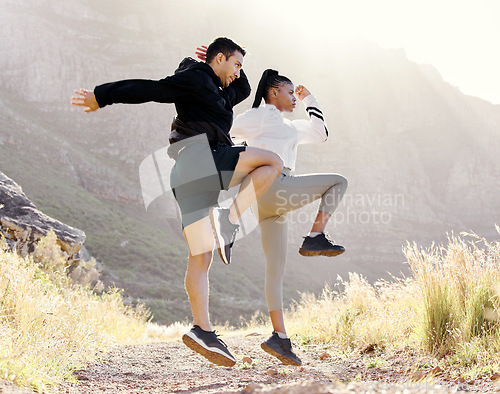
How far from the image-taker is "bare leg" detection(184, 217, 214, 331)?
3197 mm

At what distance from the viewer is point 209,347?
9.92ft

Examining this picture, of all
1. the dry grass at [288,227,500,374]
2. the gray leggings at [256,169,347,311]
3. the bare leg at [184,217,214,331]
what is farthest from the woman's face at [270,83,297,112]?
the dry grass at [288,227,500,374]

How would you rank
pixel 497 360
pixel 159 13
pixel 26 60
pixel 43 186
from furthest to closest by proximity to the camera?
pixel 159 13
pixel 26 60
pixel 43 186
pixel 497 360

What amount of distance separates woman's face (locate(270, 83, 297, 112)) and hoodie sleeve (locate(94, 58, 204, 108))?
4.30ft

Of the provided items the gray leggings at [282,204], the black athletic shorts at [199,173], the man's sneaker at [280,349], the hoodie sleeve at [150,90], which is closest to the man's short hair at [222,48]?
the hoodie sleeve at [150,90]

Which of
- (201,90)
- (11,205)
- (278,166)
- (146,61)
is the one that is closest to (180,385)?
(278,166)

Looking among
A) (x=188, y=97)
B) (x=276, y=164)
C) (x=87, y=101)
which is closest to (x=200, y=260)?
(x=276, y=164)

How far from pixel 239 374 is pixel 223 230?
1.56 meters

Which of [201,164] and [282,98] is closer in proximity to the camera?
[201,164]

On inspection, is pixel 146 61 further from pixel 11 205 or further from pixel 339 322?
pixel 339 322

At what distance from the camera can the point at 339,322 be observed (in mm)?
6020

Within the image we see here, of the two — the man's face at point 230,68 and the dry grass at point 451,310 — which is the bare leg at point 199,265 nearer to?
the man's face at point 230,68

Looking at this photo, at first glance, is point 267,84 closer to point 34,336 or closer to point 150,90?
→ point 150,90

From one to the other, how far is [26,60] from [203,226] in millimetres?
57144
